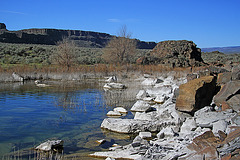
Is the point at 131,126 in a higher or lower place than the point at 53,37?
lower

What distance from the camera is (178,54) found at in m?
32.8

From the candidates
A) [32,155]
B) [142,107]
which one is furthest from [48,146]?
[142,107]

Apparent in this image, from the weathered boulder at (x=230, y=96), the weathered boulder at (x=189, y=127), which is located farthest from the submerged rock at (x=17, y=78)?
the weathered boulder at (x=189, y=127)

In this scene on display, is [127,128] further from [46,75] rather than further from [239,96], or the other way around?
[46,75]

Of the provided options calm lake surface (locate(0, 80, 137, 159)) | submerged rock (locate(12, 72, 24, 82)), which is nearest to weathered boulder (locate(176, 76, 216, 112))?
calm lake surface (locate(0, 80, 137, 159))

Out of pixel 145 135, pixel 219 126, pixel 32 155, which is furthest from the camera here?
pixel 145 135

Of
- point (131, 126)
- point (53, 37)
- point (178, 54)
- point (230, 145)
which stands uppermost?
point (53, 37)

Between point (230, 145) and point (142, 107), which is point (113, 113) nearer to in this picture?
point (142, 107)

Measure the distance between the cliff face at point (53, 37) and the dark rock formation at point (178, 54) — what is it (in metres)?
20.6

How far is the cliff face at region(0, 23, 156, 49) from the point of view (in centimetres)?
7516

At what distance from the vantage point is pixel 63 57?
27.5 metres

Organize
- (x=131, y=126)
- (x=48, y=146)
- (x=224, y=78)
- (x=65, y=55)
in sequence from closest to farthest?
(x=48, y=146)
(x=131, y=126)
(x=224, y=78)
(x=65, y=55)

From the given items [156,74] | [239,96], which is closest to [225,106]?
[239,96]

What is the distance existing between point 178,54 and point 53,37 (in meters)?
73.5
